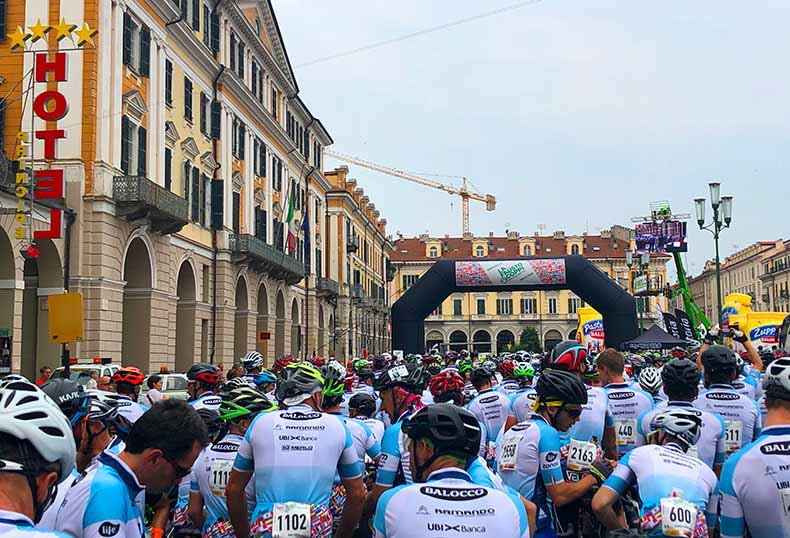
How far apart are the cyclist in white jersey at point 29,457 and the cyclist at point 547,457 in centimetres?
320

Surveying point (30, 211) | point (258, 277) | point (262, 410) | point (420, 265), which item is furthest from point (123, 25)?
point (420, 265)

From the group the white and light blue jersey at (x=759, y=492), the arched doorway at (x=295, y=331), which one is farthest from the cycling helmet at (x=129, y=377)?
the arched doorway at (x=295, y=331)

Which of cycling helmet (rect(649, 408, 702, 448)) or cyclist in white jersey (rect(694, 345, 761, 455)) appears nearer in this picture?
cycling helmet (rect(649, 408, 702, 448))

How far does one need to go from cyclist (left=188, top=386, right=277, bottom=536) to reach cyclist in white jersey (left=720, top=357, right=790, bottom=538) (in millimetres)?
2916

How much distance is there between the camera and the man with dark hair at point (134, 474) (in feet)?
11.7

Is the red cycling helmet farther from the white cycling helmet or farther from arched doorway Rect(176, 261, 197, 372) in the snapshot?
arched doorway Rect(176, 261, 197, 372)

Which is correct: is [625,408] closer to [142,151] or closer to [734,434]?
[734,434]

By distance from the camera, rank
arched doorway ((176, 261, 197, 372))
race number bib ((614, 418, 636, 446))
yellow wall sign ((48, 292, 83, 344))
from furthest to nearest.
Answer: arched doorway ((176, 261, 197, 372)) < yellow wall sign ((48, 292, 83, 344)) < race number bib ((614, 418, 636, 446))

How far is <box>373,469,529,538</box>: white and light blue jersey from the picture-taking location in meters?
3.37

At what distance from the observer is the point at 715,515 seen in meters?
4.45

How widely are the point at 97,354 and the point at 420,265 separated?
3483 inches

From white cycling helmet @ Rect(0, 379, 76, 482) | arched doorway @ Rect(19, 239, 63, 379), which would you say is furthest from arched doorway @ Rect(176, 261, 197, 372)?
white cycling helmet @ Rect(0, 379, 76, 482)

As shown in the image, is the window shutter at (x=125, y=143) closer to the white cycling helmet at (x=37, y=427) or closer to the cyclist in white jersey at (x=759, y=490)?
the cyclist in white jersey at (x=759, y=490)

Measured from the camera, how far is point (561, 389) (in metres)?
5.50
